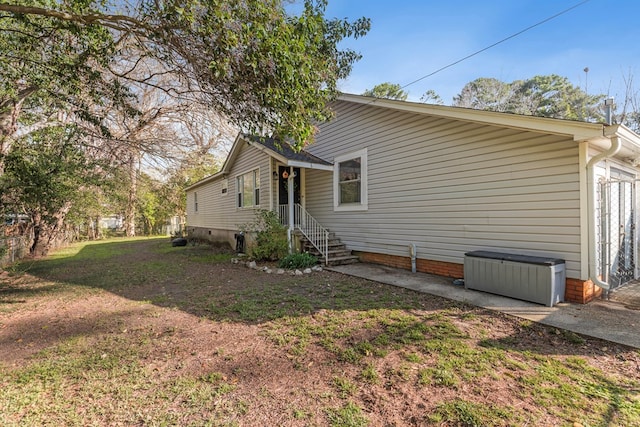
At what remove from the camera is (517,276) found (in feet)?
15.5

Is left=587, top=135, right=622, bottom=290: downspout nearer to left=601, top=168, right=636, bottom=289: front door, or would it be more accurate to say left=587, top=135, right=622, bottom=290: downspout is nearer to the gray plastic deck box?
the gray plastic deck box

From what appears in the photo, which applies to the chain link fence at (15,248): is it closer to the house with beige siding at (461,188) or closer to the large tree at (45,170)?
the large tree at (45,170)

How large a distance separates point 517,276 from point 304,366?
3.83 m

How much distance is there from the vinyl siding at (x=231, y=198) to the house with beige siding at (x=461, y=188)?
0.16 m

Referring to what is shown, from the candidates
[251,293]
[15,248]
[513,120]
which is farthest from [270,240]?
[15,248]

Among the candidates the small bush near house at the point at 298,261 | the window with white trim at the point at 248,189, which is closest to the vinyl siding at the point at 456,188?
the small bush near house at the point at 298,261

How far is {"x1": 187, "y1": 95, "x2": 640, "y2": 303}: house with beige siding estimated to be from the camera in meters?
4.59

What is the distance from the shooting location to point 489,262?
5.10m

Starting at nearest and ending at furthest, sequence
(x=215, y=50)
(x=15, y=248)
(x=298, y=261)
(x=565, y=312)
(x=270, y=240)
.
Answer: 1. (x=215, y=50)
2. (x=565, y=312)
3. (x=298, y=261)
4. (x=270, y=240)
5. (x=15, y=248)

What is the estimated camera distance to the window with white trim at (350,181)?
8281 mm

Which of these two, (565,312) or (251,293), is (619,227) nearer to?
(565,312)

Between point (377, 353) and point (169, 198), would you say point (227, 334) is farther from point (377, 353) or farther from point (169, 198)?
point (169, 198)

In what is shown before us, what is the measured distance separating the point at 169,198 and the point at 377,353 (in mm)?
26767

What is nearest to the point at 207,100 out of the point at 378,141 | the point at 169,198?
the point at 378,141
